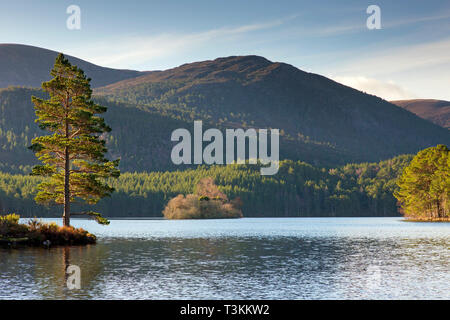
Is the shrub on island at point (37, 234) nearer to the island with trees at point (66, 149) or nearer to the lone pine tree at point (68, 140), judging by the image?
the island with trees at point (66, 149)

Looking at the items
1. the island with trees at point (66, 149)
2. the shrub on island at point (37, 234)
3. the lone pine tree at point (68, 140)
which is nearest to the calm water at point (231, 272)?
the shrub on island at point (37, 234)

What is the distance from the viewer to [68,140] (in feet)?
233

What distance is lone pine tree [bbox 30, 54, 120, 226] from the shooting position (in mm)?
71812

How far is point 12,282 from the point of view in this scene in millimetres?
38719

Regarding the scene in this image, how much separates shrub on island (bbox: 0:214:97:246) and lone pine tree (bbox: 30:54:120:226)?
2.44m

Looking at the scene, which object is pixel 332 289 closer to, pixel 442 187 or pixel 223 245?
pixel 223 245

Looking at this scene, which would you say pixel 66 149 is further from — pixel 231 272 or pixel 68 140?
pixel 231 272

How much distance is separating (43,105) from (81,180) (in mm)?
9735

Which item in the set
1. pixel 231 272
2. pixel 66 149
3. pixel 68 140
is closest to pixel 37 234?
pixel 66 149

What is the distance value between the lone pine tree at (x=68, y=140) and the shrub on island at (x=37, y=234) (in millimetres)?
2437

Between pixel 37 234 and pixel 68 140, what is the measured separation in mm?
11178

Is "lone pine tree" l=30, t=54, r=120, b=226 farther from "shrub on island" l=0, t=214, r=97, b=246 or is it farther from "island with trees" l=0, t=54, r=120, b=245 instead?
"shrub on island" l=0, t=214, r=97, b=246

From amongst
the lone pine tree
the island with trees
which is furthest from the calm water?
the lone pine tree

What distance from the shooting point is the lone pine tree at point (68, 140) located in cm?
7181
